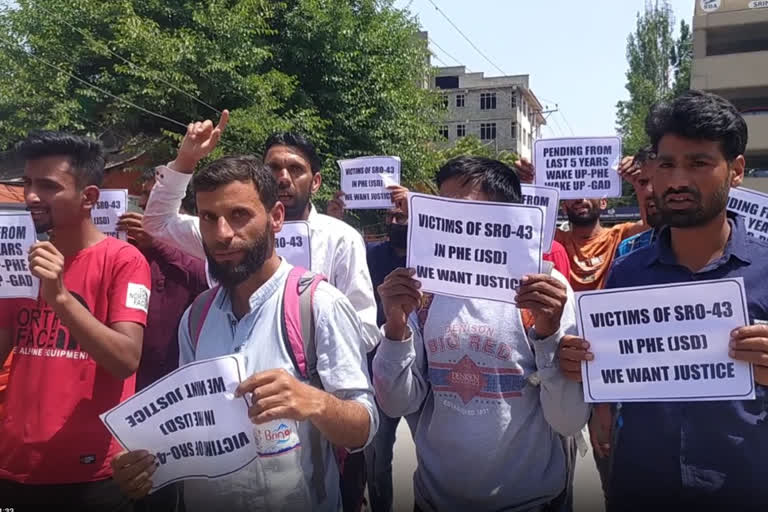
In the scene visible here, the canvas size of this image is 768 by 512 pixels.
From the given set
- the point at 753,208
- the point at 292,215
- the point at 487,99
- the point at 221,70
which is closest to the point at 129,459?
the point at 292,215

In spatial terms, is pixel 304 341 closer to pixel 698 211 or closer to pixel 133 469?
pixel 133 469

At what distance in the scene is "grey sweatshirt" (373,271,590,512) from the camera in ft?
7.07

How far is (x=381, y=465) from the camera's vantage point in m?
3.90

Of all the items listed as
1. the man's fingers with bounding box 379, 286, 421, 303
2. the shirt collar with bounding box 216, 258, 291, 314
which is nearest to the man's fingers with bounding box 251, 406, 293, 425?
the shirt collar with bounding box 216, 258, 291, 314

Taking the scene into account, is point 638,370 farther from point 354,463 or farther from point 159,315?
point 159,315

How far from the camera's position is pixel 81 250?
95.5 inches

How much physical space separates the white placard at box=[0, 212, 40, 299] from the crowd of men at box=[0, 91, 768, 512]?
3.8 inches

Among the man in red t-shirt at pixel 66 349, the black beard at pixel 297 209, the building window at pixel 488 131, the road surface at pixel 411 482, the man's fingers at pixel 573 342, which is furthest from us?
the building window at pixel 488 131

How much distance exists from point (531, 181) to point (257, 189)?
9.23 feet

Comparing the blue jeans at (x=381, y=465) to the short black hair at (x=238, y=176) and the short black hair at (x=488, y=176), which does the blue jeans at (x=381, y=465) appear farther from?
the short black hair at (x=238, y=176)

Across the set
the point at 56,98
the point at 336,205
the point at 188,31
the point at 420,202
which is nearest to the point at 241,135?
the point at 188,31

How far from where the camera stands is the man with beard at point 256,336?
191 cm

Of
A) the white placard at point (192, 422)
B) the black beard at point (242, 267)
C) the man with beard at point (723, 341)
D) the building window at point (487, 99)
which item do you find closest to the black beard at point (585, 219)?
the man with beard at point (723, 341)

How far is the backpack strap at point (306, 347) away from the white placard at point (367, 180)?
11.3 ft
